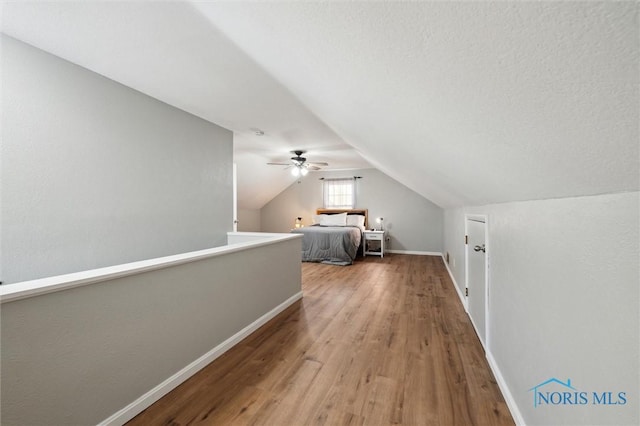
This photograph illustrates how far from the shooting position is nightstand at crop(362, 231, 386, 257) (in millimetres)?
6238

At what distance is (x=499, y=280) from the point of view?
1735mm

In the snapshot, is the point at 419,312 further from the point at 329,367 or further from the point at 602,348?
the point at 602,348

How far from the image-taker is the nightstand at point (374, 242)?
6.24m

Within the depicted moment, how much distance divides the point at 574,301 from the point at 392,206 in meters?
5.96

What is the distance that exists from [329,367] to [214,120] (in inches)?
117

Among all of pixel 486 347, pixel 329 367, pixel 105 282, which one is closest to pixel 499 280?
pixel 486 347

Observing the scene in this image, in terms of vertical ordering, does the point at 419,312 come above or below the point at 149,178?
below

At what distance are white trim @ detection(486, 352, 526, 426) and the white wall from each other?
6395mm

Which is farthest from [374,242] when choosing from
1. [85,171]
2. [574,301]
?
[574,301]

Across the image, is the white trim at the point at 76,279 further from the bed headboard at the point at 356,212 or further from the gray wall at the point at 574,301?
the bed headboard at the point at 356,212

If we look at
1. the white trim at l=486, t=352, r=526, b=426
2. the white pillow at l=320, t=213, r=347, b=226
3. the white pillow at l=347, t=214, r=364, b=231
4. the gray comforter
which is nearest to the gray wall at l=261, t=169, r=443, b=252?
the white pillow at l=347, t=214, r=364, b=231

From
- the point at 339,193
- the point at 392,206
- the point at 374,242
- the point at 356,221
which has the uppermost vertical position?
the point at 339,193

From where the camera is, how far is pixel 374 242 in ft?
21.5
